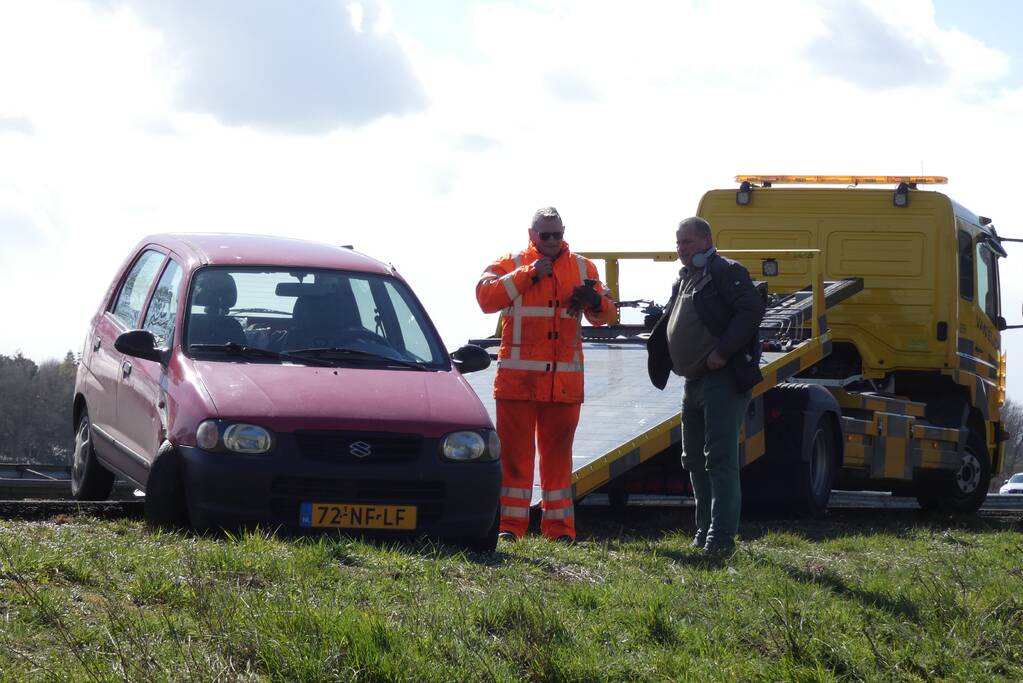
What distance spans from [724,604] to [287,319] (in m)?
3.31

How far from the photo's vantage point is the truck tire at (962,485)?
16.1 m

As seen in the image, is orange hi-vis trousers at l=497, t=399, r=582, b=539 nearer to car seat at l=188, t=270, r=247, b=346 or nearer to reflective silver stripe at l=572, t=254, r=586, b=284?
reflective silver stripe at l=572, t=254, r=586, b=284

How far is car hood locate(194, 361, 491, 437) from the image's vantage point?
7.41 metres

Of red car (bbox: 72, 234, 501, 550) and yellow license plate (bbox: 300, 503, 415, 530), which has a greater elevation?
red car (bbox: 72, 234, 501, 550)

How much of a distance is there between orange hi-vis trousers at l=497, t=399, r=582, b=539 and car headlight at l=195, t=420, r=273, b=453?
2009mm

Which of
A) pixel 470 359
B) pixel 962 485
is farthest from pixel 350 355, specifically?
pixel 962 485

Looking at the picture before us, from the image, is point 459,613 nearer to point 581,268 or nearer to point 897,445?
point 581,268

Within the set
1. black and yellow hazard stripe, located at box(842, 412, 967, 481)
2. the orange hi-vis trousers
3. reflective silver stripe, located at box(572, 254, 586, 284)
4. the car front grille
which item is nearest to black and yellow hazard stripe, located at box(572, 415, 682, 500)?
the orange hi-vis trousers

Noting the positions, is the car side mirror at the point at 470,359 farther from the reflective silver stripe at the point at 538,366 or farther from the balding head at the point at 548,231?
the balding head at the point at 548,231

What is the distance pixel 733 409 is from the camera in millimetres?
8391

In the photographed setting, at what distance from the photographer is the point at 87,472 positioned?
9.53m

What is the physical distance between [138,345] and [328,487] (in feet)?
4.54

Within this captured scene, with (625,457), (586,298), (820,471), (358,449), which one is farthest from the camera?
(820,471)

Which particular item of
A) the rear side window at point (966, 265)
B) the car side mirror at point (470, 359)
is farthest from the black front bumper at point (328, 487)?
the rear side window at point (966, 265)
